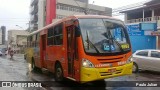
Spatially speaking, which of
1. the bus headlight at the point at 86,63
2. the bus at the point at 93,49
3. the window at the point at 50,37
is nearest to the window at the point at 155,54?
the bus at the point at 93,49

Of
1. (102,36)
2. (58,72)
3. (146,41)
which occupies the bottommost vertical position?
(58,72)

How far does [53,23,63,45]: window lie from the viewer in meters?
12.2

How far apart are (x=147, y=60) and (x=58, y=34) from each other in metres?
6.69

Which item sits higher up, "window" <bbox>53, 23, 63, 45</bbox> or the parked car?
"window" <bbox>53, 23, 63, 45</bbox>

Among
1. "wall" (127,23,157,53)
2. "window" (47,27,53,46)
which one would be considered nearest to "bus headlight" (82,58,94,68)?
"window" (47,27,53,46)

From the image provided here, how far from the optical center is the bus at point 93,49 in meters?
9.78

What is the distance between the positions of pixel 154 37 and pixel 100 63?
930 inches

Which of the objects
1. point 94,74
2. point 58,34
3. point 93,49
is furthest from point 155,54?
point 94,74

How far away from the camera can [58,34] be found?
41.4ft

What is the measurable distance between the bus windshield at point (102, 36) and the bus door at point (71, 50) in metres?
0.70

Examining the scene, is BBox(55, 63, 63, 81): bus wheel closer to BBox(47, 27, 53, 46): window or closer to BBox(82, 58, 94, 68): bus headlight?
BBox(47, 27, 53, 46): window

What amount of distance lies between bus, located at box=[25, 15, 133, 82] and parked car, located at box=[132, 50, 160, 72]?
573 cm

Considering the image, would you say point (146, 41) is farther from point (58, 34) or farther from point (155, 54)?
point (58, 34)

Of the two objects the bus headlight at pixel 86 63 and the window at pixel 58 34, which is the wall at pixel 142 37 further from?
the bus headlight at pixel 86 63
